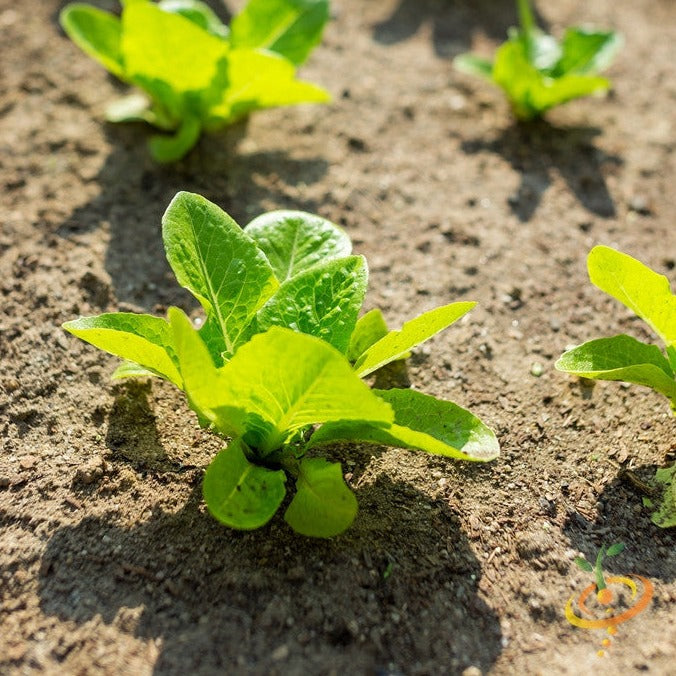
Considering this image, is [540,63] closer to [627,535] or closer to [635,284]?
[635,284]

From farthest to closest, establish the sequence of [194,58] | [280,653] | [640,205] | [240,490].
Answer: [640,205] → [194,58] → [240,490] → [280,653]

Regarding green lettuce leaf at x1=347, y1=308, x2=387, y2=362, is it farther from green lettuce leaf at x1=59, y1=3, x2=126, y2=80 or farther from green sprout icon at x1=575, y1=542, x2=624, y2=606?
green lettuce leaf at x1=59, y1=3, x2=126, y2=80

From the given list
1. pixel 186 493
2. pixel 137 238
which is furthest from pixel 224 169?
pixel 186 493

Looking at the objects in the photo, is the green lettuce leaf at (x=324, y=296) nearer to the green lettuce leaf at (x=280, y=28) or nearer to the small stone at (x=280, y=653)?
the small stone at (x=280, y=653)

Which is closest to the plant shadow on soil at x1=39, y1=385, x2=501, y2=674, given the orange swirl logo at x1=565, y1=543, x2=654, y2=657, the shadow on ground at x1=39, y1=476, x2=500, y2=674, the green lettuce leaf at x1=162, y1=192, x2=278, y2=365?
the shadow on ground at x1=39, y1=476, x2=500, y2=674

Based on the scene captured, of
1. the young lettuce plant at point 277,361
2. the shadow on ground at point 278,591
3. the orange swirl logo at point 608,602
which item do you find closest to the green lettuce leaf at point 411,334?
the young lettuce plant at point 277,361

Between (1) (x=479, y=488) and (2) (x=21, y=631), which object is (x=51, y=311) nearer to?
(2) (x=21, y=631)

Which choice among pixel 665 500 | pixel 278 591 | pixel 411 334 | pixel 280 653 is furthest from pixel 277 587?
pixel 665 500
